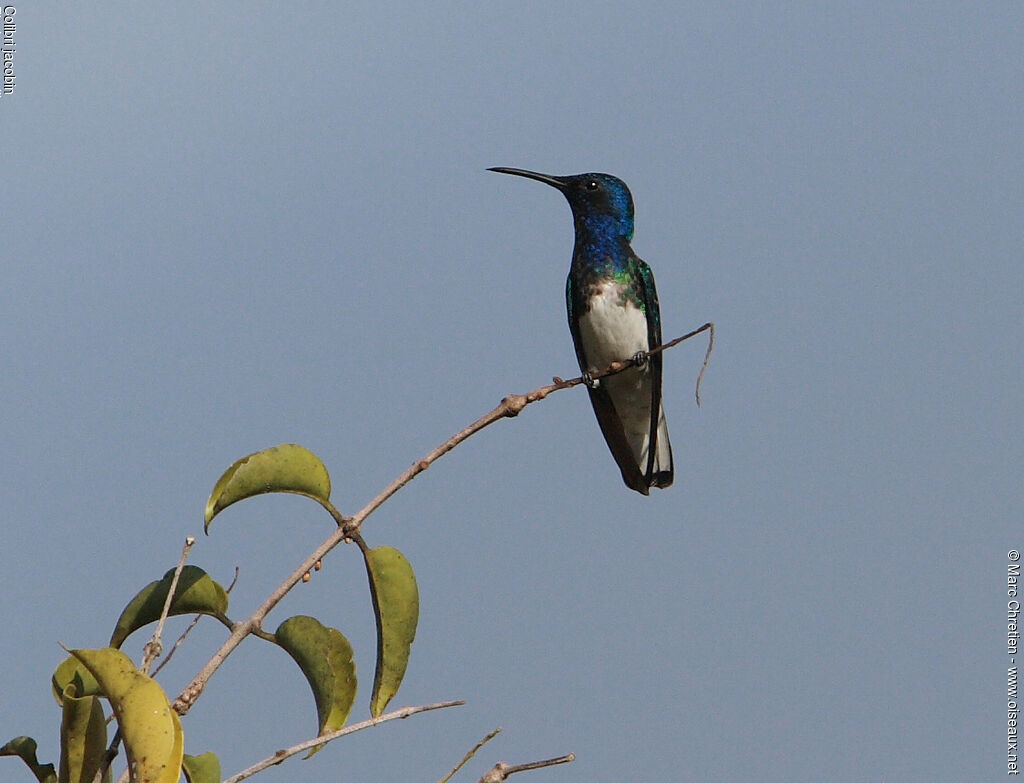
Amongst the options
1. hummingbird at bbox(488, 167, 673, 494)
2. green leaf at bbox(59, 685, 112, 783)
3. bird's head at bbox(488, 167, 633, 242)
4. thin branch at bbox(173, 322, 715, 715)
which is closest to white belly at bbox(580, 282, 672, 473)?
hummingbird at bbox(488, 167, 673, 494)

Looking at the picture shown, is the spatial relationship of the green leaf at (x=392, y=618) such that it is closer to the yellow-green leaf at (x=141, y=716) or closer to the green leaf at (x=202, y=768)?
the green leaf at (x=202, y=768)

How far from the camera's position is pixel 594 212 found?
6.84m

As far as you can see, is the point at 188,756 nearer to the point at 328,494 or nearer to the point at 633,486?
the point at 328,494

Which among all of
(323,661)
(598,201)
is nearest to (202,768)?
(323,661)

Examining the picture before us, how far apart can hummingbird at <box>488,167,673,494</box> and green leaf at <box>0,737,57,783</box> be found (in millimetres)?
4344

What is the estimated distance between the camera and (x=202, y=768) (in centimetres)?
199

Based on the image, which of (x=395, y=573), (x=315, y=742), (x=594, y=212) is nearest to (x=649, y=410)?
(x=594, y=212)

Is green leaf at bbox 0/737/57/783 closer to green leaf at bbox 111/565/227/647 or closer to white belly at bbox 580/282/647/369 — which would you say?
green leaf at bbox 111/565/227/647

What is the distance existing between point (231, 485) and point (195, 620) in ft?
0.74

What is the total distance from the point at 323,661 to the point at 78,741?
43 cm

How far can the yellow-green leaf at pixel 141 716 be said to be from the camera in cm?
152

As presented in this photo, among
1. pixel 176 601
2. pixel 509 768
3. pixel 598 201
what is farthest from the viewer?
pixel 598 201

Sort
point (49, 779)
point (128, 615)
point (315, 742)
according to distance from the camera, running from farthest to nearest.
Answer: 1. point (128, 615)
2. point (49, 779)
3. point (315, 742)

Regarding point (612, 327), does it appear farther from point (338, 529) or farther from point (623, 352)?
point (338, 529)
